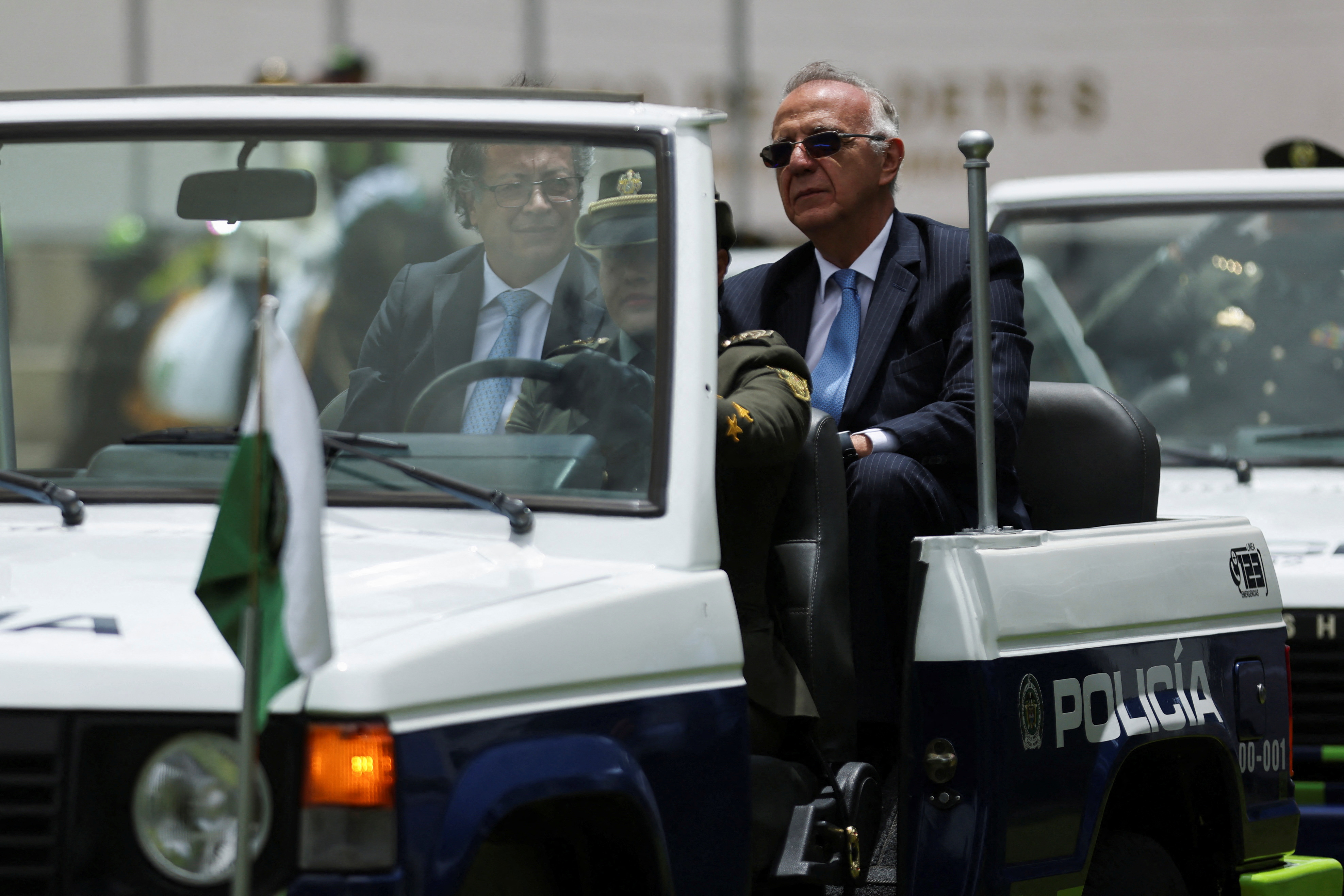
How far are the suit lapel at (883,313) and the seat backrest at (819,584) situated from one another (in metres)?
0.52

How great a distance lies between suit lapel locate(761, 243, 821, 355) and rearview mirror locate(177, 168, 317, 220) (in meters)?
1.28

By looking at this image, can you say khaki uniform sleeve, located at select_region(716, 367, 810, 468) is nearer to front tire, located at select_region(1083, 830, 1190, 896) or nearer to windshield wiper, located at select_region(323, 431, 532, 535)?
windshield wiper, located at select_region(323, 431, 532, 535)

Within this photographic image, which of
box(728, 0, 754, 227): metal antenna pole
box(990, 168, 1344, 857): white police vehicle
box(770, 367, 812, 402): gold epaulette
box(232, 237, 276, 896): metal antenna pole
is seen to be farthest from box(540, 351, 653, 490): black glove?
box(728, 0, 754, 227): metal antenna pole

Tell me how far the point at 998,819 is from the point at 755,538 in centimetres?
64

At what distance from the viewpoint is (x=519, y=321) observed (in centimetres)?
328

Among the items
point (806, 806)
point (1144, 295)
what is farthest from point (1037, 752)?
point (1144, 295)

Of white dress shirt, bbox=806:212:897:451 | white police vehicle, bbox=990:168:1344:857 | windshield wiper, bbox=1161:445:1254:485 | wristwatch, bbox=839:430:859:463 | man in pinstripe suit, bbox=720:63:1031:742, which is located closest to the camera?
man in pinstripe suit, bbox=720:63:1031:742

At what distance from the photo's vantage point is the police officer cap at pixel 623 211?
10.7 ft

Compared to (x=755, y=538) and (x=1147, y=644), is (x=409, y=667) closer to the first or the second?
(x=755, y=538)

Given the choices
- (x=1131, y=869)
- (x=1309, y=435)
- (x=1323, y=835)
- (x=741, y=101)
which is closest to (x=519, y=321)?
(x=1131, y=869)

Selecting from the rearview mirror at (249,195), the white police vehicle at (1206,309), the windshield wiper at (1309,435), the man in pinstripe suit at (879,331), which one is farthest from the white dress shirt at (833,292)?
the windshield wiper at (1309,435)

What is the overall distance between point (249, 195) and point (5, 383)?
2.17 ft

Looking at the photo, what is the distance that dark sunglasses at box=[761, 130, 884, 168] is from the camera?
14.1ft

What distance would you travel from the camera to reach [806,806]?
3.40 m
